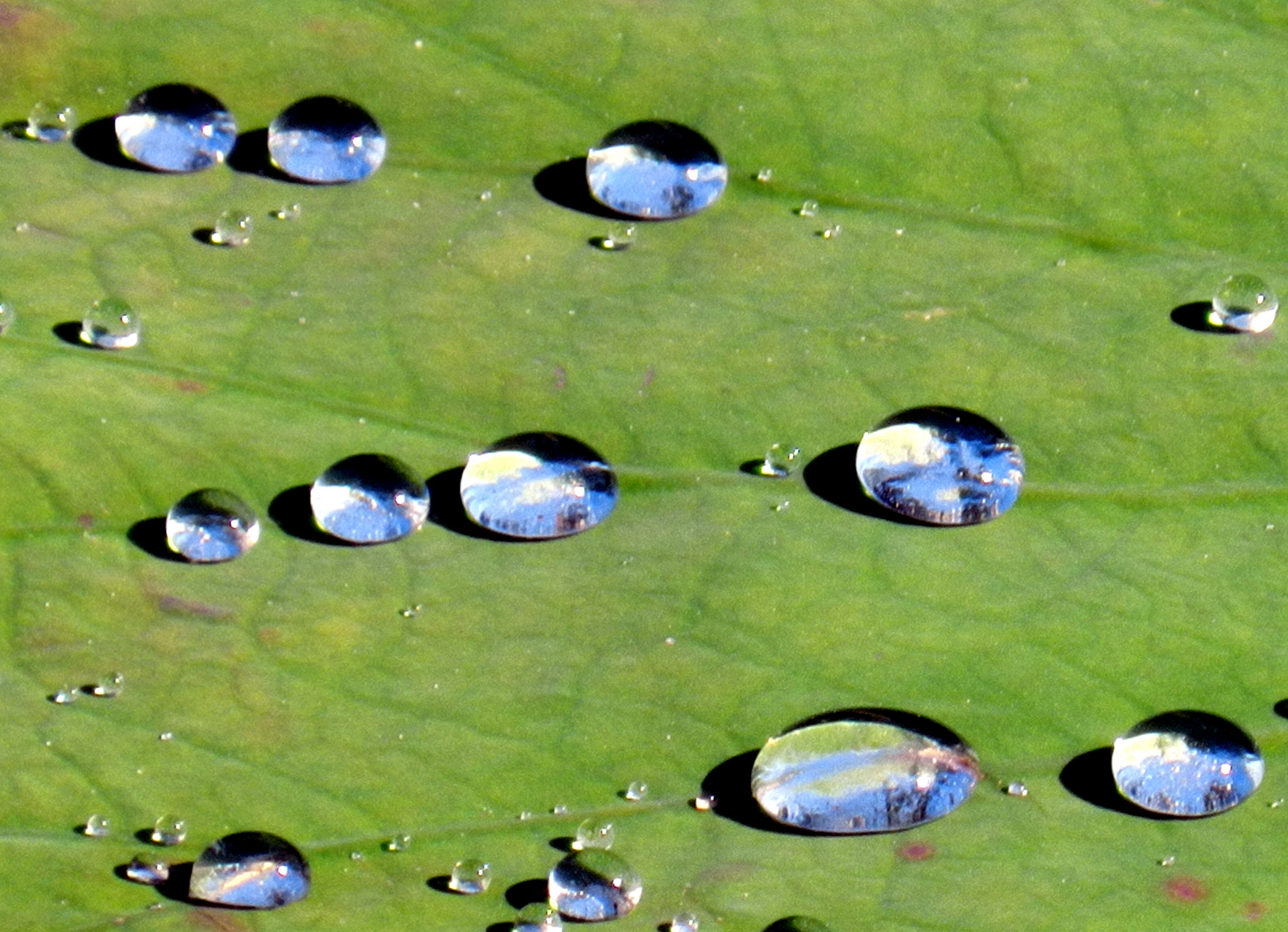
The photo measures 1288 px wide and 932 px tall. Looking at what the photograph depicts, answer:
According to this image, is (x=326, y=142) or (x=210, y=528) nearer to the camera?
(x=210, y=528)

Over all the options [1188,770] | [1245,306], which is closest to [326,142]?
[1245,306]

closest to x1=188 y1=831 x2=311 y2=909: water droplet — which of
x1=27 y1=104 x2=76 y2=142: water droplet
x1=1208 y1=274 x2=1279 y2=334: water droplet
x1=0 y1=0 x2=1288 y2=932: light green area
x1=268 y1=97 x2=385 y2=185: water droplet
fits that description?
x1=0 y1=0 x2=1288 y2=932: light green area

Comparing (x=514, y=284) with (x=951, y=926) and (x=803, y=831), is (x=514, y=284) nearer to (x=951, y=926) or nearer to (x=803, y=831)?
(x=803, y=831)

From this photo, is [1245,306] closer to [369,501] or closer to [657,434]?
[657,434]

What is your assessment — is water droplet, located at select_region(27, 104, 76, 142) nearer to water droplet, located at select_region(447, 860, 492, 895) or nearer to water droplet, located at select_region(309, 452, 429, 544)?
water droplet, located at select_region(309, 452, 429, 544)

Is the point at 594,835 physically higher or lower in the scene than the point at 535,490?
lower

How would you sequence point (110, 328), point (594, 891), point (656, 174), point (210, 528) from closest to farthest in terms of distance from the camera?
1. point (594, 891)
2. point (210, 528)
3. point (110, 328)
4. point (656, 174)
